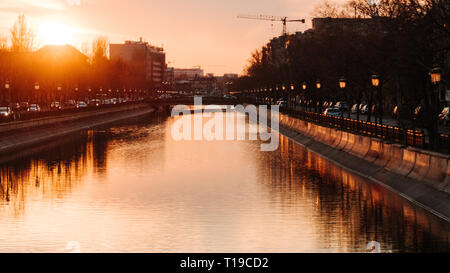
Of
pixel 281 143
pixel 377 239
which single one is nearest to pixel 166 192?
pixel 377 239

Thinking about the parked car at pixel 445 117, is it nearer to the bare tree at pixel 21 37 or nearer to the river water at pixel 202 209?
the river water at pixel 202 209

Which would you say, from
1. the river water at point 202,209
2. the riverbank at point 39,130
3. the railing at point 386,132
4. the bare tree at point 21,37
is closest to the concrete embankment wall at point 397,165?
the railing at point 386,132

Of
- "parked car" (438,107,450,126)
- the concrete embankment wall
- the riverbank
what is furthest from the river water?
"parked car" (438,107,450,126)

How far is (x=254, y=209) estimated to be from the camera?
29609 mm

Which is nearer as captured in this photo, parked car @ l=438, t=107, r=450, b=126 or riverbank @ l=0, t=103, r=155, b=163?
riverbank @ l=0, t=103, r=155, b=163

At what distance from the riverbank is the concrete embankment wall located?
68.4ft

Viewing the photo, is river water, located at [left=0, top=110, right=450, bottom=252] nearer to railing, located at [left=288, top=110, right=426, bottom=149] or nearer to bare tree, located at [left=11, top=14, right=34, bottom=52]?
railing, located at [left=288, top=110, right=426, bottom=149]

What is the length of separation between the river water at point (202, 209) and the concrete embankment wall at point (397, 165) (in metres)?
0.73

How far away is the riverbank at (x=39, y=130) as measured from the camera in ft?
195

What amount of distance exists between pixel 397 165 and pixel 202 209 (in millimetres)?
10074

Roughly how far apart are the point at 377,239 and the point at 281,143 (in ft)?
156

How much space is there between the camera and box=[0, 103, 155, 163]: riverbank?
195ft
